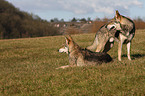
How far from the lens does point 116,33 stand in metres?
10.0

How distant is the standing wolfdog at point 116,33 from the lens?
32.0 ft

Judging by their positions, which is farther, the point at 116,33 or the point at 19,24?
the point at 19,24

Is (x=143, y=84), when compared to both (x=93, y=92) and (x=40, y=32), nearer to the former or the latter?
(x=93, y=92)

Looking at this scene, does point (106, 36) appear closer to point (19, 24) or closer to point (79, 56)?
point (79, 56)

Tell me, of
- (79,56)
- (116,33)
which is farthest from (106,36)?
(79,56)

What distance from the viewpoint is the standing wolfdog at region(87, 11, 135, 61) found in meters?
9.77

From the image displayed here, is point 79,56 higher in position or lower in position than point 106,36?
lower

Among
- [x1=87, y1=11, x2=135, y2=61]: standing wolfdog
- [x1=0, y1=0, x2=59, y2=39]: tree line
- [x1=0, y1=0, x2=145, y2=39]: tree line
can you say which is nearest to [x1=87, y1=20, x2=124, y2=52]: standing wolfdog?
[x1=87, y1=11, x2=135, y2=61]: standing wolfdog

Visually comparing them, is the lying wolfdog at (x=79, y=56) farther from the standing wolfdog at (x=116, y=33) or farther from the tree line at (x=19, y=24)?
the tree line at (x=19, y=24)

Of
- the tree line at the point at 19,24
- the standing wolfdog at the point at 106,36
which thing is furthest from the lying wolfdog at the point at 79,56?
the tree line at the point at 19,24

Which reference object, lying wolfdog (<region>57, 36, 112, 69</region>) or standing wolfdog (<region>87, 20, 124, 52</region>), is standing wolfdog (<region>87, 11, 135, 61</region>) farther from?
lying wolfdog (<region>57, 36, 112, 69</region>)

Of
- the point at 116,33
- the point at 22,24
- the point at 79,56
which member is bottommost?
the point at 79,56

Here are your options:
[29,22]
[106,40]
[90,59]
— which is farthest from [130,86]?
[29,22]

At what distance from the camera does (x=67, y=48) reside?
27.2 ft
